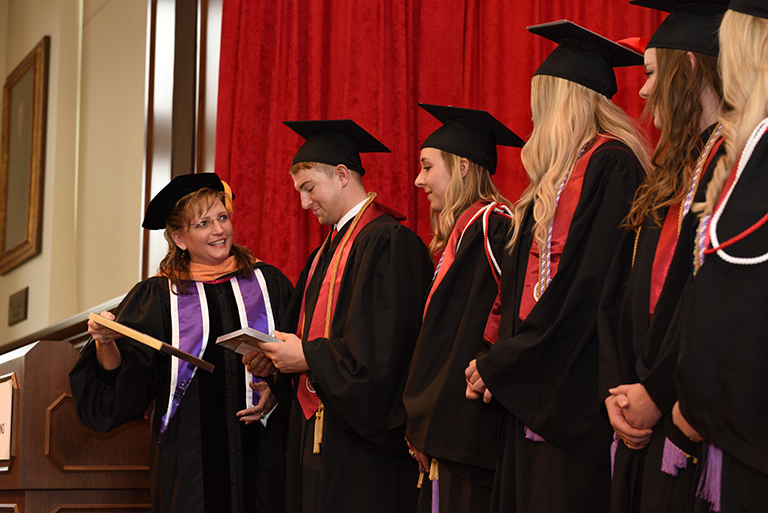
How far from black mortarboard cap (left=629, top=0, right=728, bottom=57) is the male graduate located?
1.32 m

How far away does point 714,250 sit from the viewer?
150cm

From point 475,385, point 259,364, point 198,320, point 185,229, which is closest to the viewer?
point 475,385

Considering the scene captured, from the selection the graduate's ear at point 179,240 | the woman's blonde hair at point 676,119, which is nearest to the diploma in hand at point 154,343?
the graduate's ear at point 179,240

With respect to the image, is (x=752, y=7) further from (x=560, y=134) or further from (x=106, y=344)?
(x=106, y=344)

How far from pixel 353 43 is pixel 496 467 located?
263 cm

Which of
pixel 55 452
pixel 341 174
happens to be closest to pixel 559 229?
pixel 341 174

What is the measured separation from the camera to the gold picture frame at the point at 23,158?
22.5 feet

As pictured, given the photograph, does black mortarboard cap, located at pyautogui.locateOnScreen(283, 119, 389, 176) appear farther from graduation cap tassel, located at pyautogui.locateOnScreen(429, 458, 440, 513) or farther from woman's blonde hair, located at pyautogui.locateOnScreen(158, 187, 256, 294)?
graduation cap tassel, located at pyautogui.locateOnScreen(429, 458, 440, 513)

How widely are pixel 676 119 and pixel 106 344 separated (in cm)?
241

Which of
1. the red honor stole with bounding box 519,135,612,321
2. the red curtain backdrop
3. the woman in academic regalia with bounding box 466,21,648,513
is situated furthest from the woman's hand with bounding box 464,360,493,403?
the red curtain backdrop

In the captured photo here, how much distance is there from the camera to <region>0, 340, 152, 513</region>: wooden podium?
3.41 metres

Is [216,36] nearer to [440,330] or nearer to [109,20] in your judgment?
[109,20]

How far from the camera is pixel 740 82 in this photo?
1627 mm

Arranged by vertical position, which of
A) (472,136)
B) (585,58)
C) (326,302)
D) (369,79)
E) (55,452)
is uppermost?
(369,79)
